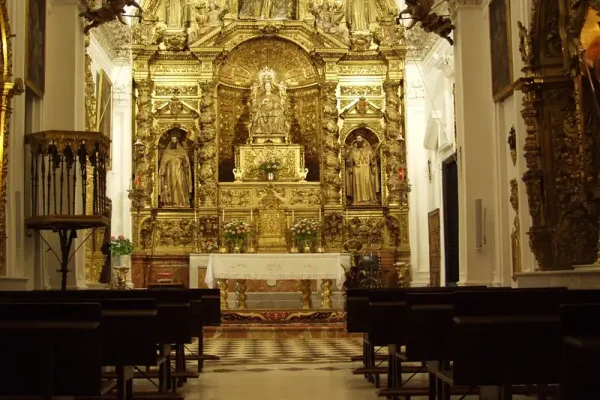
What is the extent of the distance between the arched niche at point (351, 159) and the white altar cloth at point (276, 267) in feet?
15.0

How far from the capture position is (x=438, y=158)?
872 inches

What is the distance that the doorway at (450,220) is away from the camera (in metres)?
21.0

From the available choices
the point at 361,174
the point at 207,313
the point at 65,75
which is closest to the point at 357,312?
the point at 207,313

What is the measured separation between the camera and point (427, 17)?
14.8 m

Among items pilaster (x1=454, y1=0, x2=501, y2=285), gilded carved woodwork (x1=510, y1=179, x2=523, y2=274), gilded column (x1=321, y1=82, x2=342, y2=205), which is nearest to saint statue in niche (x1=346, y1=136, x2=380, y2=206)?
gilded column (x1=321, y1=82, x2=342, y2=205)

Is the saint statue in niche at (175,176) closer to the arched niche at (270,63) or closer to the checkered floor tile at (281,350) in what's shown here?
the arched niche at (270,63)

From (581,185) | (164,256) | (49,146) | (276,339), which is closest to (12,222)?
(49,146)

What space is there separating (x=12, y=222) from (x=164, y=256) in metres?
11.3

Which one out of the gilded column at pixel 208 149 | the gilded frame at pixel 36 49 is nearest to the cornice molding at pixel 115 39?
the gilded column at pixel 208 149

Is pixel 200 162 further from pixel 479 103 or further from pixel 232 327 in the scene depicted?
pixel 479 103

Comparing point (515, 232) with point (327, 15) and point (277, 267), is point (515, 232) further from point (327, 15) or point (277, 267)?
point (327, 15)

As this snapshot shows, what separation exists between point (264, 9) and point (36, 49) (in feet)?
37.2

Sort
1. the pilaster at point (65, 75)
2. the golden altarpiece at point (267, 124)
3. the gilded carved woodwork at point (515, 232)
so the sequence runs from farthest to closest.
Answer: the golden altarpiece at point (267, 124) < the pilaster at point (65, 75) < the gilded carved woodwork at point (515, 232)

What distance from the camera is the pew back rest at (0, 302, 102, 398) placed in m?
4.70
